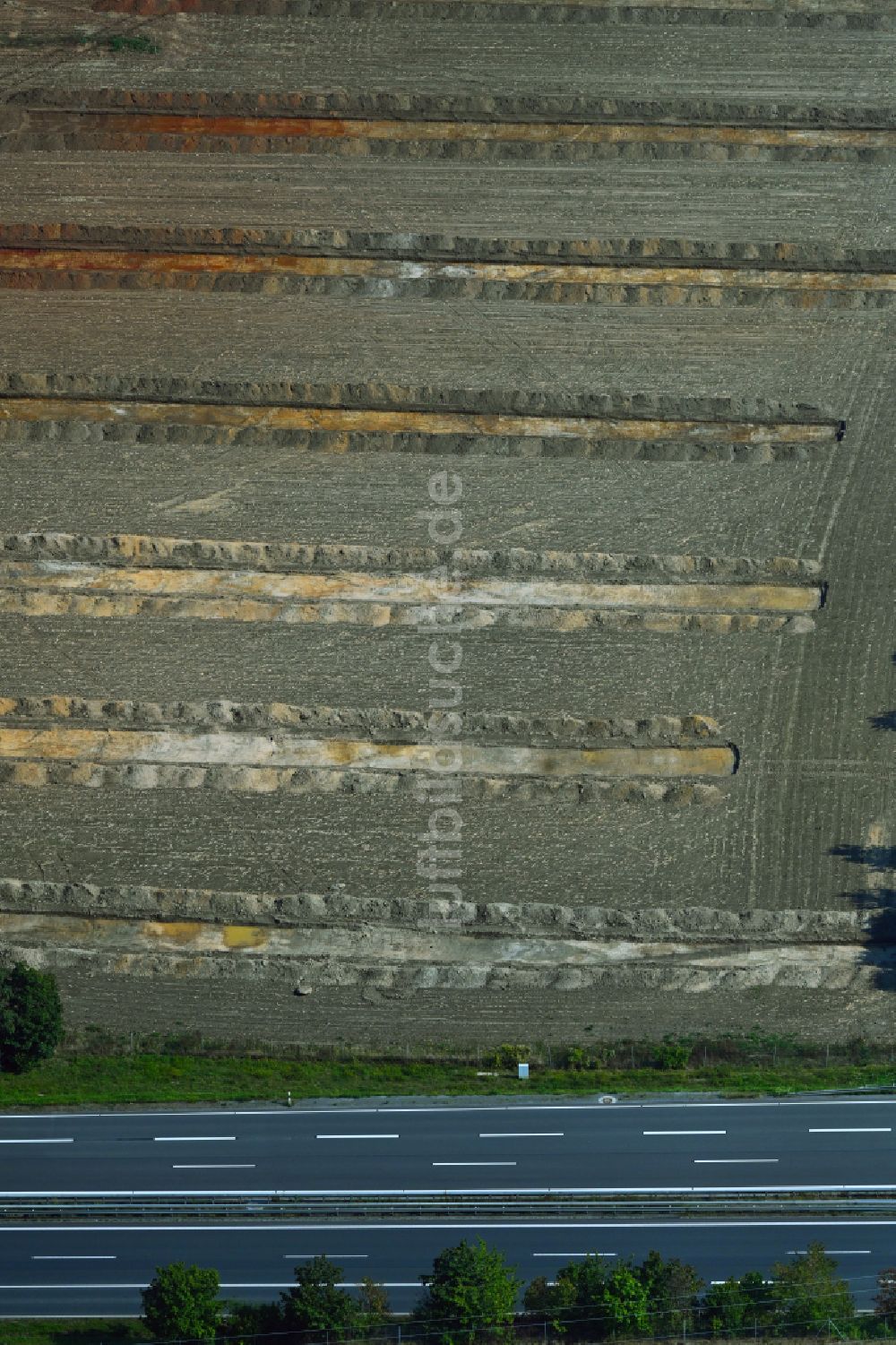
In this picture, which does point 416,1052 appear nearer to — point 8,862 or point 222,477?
point 8,862

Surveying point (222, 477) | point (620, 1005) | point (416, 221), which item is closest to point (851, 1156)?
point (620, 1005)

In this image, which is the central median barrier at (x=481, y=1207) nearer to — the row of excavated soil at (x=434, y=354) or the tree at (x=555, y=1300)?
the tree at (x=555, y=1300)

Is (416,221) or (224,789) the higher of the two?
(416,221)

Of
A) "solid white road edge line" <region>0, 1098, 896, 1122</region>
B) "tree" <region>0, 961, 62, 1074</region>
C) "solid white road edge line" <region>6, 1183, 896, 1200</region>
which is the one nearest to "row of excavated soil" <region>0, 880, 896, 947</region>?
"tree" <region>0, 961, 62, 1074</region>

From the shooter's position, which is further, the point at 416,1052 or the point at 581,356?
the point at 581,356

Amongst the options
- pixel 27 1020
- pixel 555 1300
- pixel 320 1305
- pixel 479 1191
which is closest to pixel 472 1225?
pixel 479 1191
